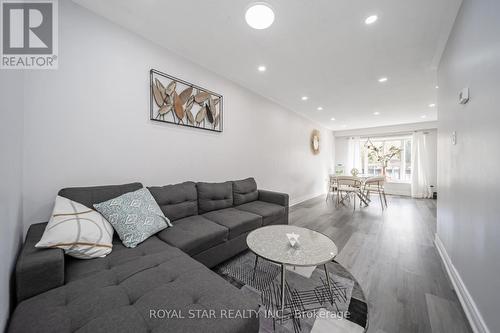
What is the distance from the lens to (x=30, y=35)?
142 centimetres

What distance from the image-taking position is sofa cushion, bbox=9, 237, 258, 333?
2.31 ft

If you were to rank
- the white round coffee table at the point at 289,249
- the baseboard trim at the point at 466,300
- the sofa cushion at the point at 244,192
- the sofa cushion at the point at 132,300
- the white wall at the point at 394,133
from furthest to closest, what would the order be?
the white wall at the point at 394,133 < the sofa cushion at the point at 244,192 < the white round coffee table at the point at 289,249 < the baseboard trim at the point at 466,300 < the sofa cushion at the point at 132,300

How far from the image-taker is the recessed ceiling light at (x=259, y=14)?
1.56 m

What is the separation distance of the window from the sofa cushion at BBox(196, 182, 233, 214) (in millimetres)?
6622

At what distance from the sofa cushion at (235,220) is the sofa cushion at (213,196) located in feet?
0.27

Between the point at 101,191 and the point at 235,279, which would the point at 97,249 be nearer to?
the point at 101,191

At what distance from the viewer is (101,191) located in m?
1.57

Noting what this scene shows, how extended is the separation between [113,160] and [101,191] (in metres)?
0.39

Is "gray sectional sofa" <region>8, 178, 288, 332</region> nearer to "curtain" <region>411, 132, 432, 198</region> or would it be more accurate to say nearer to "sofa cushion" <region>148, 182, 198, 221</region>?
"sofa cushion" <region>148, 182, 198, 221</region>

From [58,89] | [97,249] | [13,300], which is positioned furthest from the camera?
[58,89]

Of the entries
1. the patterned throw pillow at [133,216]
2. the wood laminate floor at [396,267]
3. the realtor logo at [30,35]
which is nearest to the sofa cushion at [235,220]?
the patterned throw pillow at [133,216]

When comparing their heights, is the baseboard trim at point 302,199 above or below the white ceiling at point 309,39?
below

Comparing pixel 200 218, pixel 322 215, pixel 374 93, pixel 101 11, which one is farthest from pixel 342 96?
pixel 101 11

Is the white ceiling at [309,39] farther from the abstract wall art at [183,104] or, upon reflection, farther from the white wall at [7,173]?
the white wall at [7,173]
